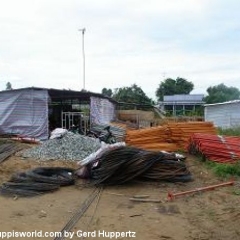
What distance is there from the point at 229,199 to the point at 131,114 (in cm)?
2341

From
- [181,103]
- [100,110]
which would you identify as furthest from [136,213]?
[181,103]

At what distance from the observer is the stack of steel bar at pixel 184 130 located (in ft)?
54.5

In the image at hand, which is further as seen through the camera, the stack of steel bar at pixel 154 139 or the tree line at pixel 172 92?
the tree line at pixel 172 92

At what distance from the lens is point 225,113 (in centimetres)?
3206

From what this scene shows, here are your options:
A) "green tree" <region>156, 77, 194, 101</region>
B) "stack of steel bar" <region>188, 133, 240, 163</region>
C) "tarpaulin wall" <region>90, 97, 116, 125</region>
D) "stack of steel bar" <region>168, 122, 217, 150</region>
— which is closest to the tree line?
"green tree" <region>156, 77, 194, 101</region>

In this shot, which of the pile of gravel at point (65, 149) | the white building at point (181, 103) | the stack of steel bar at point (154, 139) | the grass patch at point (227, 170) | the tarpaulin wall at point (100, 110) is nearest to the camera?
the grass patch at point (227, 170)

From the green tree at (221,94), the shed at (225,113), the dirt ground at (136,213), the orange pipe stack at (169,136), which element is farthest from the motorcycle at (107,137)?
the green tree at (221,94)

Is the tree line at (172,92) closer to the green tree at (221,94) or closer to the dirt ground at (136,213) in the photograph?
the green tree at (221,94)

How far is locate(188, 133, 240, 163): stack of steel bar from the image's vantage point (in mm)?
13125

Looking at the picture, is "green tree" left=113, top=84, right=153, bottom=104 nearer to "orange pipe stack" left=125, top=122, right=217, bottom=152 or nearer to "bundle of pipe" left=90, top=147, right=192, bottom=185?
"orange pipe stack" left=125, top=122, right=217, bottom=152

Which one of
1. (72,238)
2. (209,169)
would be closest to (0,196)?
(72,238)

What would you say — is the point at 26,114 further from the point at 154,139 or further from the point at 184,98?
the point at 184,98

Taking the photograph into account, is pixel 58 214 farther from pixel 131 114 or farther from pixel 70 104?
pixel 131 114

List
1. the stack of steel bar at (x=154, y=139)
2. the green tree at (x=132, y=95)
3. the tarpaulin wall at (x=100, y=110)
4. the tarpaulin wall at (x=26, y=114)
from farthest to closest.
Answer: the green tree at (x=132, y=95), the tarpaulin wall at (x=100, y=110), the tarpaulin wall at (x=26, y=114), the stack of steel bar at (x=154, y=139)
